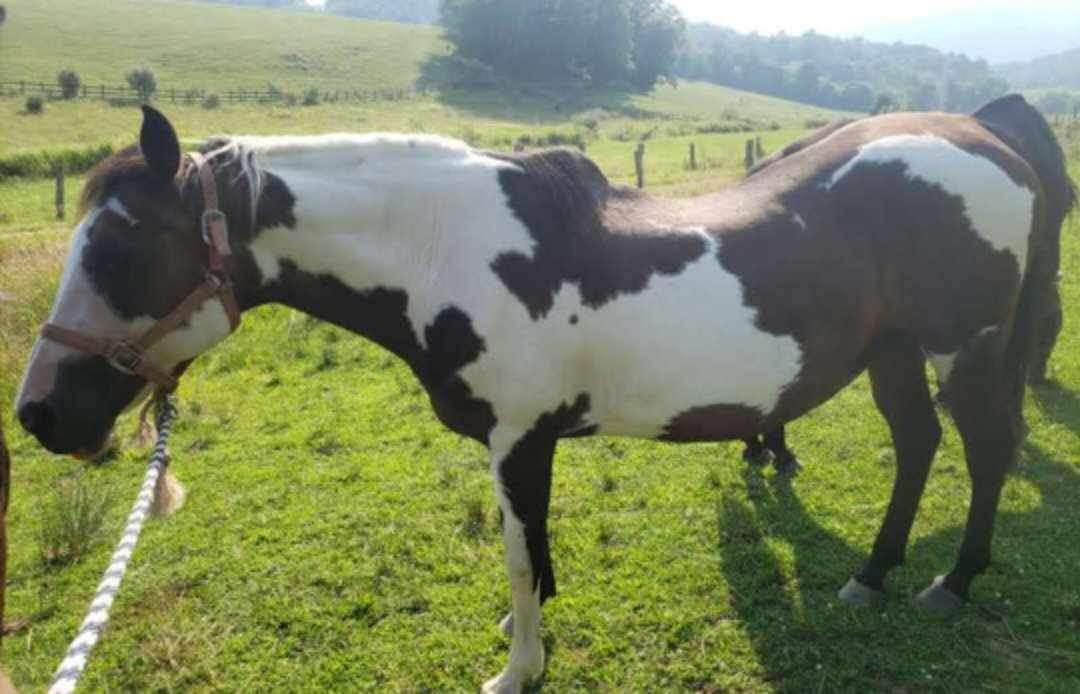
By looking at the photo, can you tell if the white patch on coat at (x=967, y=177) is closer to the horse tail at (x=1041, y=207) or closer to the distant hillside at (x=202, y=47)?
the horse tail at (x=1041, y=207)

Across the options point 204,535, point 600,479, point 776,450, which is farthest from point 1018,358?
point 204,535

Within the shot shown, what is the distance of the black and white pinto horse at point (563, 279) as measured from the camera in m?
2.58

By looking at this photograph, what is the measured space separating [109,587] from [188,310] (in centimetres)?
102

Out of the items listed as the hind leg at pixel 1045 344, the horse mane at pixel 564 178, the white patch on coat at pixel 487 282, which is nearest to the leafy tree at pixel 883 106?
the hind leg at pixel 1045 344

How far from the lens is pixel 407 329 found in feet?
9.70

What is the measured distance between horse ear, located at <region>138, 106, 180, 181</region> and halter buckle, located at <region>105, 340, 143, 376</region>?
61cm

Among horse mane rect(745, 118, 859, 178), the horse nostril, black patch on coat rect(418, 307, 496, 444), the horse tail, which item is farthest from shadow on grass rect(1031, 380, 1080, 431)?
the horse nostril

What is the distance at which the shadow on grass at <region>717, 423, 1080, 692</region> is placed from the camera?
3.39 metres

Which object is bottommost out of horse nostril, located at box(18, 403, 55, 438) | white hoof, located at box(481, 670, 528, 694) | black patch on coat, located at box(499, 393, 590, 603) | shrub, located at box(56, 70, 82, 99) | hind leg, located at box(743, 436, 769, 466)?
white hoof, located at box(481, 670, 528, 694)

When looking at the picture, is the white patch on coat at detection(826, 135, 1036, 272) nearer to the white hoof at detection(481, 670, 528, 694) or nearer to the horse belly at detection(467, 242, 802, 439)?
the horse belly at detection(467, 242, 802, 439)

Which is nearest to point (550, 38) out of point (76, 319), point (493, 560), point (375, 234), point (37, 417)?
point (493, 560)

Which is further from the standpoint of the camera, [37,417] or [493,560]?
[493,560]

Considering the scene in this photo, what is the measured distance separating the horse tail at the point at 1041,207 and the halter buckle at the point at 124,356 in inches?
160

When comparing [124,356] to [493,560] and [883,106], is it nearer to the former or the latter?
[493,560]
